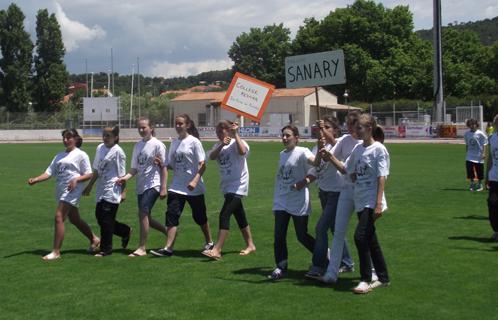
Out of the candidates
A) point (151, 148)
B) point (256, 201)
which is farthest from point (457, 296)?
point (256, 201)

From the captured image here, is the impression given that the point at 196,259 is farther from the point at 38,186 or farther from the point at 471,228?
the point at 38,186

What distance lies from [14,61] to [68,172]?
247ft

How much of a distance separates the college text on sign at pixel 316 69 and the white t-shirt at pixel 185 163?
1.61 meters

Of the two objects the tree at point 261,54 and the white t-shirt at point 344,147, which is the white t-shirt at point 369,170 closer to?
the white t-shirt at point 344,147

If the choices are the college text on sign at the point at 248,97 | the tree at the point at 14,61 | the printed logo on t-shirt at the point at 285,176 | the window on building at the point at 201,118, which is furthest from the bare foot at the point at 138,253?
the window on building at the point at 201,118

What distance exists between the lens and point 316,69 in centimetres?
764

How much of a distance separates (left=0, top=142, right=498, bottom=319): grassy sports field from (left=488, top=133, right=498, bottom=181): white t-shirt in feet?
3.18

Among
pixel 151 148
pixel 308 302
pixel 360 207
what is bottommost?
pixel 308 302

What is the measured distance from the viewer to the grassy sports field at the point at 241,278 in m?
6.02

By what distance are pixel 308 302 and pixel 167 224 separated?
2.87 meters

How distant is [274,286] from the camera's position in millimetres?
6926

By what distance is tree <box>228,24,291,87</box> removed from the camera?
302 ft

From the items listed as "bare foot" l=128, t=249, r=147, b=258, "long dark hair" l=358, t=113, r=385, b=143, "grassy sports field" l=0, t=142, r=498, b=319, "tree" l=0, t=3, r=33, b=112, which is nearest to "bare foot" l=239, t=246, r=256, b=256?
"grassy sports field" l=0, t=142, r=498, b=319

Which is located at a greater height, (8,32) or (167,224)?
(8,32)
